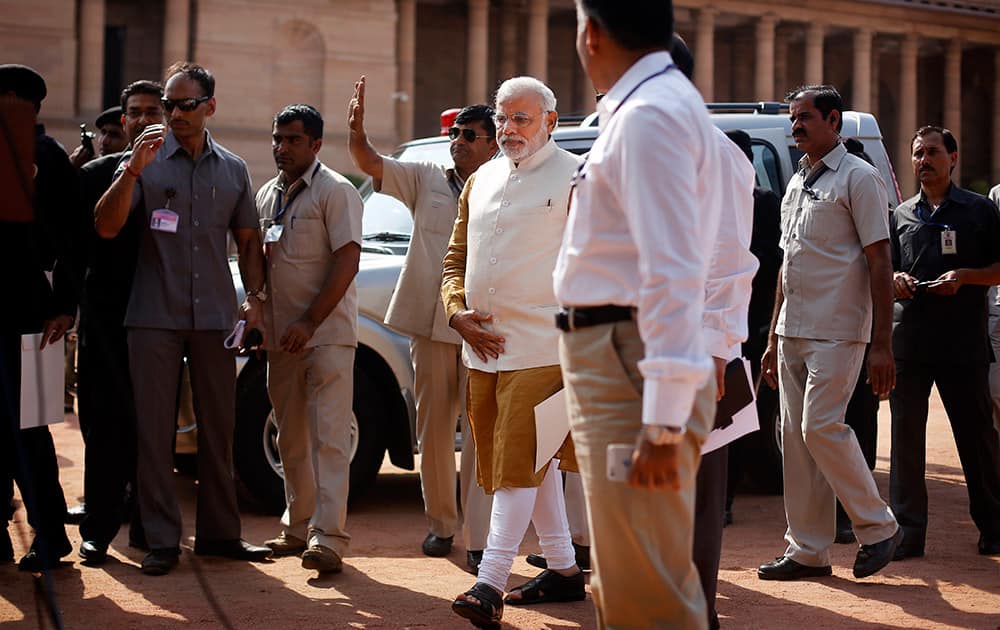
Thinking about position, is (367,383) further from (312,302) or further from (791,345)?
(791,345)

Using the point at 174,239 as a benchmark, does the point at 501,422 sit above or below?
below

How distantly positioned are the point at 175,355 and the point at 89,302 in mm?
584

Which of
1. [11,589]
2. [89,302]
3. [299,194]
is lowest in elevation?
[11,589]

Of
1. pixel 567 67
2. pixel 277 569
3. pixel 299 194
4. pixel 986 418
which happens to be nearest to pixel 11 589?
pixel 277 569

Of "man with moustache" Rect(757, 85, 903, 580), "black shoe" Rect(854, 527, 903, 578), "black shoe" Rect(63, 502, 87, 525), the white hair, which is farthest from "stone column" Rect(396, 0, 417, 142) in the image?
the white hair

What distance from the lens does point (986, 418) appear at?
769 centimetres

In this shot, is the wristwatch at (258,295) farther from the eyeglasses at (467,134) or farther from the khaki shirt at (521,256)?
the khaki shirt at (521,256)

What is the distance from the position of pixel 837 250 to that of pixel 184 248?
3285 millimetres

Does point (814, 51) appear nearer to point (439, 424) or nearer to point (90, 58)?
point (90, 58)

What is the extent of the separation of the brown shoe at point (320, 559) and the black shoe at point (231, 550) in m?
0.44

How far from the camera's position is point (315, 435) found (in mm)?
7102

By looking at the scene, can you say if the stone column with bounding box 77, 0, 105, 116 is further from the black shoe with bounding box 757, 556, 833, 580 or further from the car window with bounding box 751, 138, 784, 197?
the black shoe with bounding box 757, 556, 833, 580

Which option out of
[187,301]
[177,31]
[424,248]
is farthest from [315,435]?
[177,31]

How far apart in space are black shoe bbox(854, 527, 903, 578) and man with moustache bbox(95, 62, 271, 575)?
302 cm
